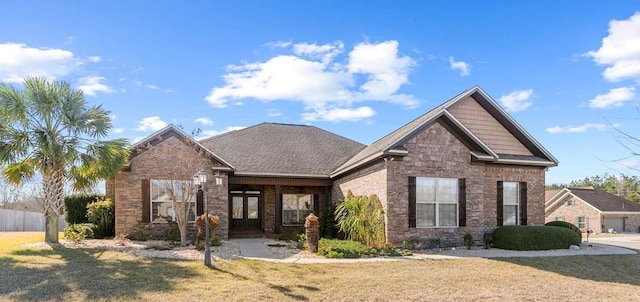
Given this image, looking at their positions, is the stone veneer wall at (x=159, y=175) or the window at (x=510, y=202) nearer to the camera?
the stone veneer wall at (x=159, y=175)

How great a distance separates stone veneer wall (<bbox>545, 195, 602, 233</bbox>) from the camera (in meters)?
40.7

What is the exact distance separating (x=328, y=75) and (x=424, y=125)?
4.62 meters

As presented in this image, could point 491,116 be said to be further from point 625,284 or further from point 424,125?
point 625,284

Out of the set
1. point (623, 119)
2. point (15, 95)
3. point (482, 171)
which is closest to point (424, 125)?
point (482, 171)

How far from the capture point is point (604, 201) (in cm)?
4228

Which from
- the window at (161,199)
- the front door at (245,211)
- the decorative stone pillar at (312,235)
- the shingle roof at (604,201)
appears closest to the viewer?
the decorative stone pillar at (312,235)

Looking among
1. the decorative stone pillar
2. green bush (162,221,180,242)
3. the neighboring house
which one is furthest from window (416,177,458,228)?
the neighboring house

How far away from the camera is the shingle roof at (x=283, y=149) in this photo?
2050 centimetres

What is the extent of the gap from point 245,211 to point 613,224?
1502 inches

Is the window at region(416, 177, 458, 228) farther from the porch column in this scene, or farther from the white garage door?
the white garage door

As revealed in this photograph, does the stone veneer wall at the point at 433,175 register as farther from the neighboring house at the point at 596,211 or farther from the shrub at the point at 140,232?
the neighboring house at the point at 596,211

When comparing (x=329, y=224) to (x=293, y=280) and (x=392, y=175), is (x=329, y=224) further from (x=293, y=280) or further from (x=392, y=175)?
(x=293, y=280)

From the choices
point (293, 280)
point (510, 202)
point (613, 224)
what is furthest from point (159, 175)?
point (613, 224)

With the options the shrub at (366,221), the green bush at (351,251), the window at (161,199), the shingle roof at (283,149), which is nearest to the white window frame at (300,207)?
the shingle roof at (283,149)
